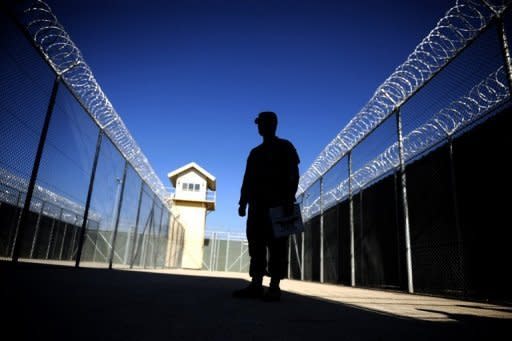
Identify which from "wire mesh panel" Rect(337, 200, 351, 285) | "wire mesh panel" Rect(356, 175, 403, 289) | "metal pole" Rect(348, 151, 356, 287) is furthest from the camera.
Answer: "wire mesh panel" Rect(337, 200, 351, 285)

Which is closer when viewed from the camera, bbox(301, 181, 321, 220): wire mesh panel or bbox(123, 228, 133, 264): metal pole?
bbox(123, 228, 133, 264): metal pole

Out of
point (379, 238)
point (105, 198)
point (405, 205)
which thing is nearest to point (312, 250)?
point (379, 238)

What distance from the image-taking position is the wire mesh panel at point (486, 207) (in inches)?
140

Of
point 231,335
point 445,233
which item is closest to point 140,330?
point 231,335

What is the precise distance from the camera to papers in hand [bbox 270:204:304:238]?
250 centimetres

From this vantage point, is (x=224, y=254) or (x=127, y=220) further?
(x=224, y=254)

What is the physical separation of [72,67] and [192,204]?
1695 centimetres

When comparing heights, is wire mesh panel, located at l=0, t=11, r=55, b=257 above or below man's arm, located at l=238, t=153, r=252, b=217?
above

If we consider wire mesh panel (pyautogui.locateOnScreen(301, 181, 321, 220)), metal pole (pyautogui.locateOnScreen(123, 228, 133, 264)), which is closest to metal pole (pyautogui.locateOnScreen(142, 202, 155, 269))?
metal pole (pyautogui.locateOnScreen(123, 228, 133, 264))

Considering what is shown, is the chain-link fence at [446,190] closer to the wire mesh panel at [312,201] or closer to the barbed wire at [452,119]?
the barbed wire at [452,119]

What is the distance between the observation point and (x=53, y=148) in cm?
431

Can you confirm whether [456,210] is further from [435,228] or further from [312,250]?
[312,250]

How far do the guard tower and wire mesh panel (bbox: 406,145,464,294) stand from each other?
1624cm

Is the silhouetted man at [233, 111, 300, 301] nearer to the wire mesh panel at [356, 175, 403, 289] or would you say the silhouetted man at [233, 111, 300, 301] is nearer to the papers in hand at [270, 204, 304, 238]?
the papers in hand at [270, 204, 304, 238]
